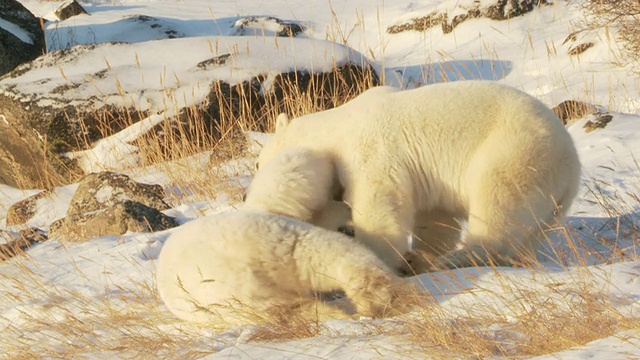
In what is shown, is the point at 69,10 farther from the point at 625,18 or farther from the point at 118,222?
the point at 118,222

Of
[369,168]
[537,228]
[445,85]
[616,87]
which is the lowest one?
[616,87]

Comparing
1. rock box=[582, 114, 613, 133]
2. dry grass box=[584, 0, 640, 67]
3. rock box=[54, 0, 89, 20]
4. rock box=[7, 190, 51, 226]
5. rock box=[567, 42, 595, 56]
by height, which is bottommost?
rock box=[7, 190, 51, 226]

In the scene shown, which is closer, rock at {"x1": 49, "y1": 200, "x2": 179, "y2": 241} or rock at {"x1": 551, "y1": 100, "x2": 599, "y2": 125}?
rock at {"x1": 49, "y1": 200, "x2": 179, "y2": 241}

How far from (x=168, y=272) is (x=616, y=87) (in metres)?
8.33

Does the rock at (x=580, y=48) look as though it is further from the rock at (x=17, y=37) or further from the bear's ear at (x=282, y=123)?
the bear's ear at (x=282, y=123)

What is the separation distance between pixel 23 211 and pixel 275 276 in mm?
5428

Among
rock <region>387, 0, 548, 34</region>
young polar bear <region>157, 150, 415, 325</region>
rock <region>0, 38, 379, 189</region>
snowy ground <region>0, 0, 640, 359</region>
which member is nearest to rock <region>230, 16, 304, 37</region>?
rock <region>387, 0, 548, 34</region>

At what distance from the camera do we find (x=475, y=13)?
16250mm

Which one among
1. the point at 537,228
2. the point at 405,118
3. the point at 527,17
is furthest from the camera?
the point at 527,17

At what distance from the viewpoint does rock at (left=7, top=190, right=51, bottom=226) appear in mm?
8250

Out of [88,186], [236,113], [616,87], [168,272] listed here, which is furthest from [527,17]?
[168,272]

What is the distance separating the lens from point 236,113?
9625 mm

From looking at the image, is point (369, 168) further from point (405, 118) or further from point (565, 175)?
point (565, 175)

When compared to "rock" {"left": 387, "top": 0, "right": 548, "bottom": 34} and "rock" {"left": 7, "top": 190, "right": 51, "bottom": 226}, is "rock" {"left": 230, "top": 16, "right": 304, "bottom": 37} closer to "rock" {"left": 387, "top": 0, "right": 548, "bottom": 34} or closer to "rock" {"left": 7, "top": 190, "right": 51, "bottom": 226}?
"rock" {"left": 387, "top": 0, "right": 548, "bottom": 34}
